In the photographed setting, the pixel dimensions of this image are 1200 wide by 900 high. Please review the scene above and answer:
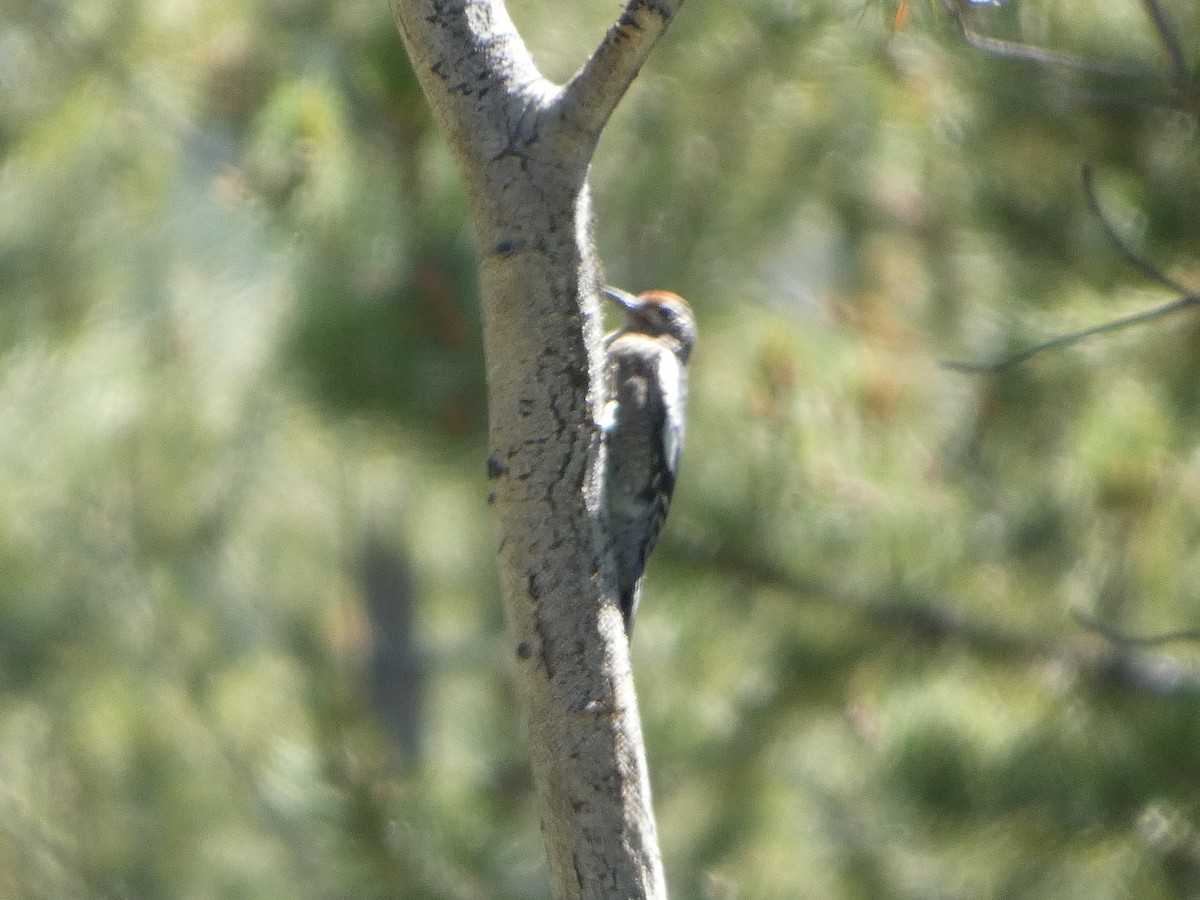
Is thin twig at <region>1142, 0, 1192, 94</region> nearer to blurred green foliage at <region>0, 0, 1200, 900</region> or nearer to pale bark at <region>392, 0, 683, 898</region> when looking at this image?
blurred green foliage at <region>0, 0, 1200, 900</region>

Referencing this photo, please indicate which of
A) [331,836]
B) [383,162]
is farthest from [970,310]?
[331,836]

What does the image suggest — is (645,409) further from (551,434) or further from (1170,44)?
(551,434)

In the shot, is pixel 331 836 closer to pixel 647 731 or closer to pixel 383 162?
pixel 647 731

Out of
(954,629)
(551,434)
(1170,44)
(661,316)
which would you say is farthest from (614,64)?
(954,629)

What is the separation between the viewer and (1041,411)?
3916 mm

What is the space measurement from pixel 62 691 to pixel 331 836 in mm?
2522

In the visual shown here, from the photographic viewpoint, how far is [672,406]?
3352 millimetres

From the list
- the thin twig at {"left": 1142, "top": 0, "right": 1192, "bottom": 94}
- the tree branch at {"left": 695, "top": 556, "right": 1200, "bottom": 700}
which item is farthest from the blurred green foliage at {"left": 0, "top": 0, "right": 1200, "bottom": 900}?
the thin twig at {"left": 1142, "top": 0, "right": 1192, "bottom": 94}

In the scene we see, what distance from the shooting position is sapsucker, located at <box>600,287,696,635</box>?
3.10m

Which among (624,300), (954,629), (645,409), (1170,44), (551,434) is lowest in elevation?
(954,629)

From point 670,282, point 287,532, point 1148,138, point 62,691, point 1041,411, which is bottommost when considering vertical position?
point 287,532

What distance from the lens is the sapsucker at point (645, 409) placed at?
3.10m

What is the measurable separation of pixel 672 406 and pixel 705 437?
1.33 feet

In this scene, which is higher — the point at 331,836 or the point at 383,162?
the point at 383,162
